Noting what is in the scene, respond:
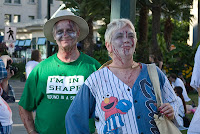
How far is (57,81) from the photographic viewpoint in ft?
14.3

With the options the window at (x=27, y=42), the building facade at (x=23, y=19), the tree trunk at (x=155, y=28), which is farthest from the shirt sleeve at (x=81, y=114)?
the window at (x=27, y=42)

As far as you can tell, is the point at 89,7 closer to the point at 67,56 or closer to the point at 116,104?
the point at 67,56

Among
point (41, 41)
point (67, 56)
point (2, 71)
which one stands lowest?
point (41, 41)


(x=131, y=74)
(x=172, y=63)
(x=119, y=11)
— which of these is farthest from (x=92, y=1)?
(x=131, y=74)

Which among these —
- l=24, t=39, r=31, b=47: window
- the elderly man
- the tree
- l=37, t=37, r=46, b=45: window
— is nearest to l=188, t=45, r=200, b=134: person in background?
the elderly man

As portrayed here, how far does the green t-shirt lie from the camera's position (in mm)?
4277

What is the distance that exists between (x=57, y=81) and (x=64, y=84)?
0.24ft

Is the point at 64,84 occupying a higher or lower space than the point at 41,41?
higher

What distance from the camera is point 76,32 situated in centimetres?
456

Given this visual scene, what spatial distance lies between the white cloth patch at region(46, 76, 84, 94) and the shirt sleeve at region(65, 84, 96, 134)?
1.03 m

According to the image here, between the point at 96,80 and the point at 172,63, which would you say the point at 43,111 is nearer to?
the point at 96,80

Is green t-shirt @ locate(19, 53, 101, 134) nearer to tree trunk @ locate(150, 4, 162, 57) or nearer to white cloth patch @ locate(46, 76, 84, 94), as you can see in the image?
white cloth patch @ locate(46, 76, 84, 94)

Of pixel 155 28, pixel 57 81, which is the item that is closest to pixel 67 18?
pixel 57 81

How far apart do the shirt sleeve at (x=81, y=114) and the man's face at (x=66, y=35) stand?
4.11ft
